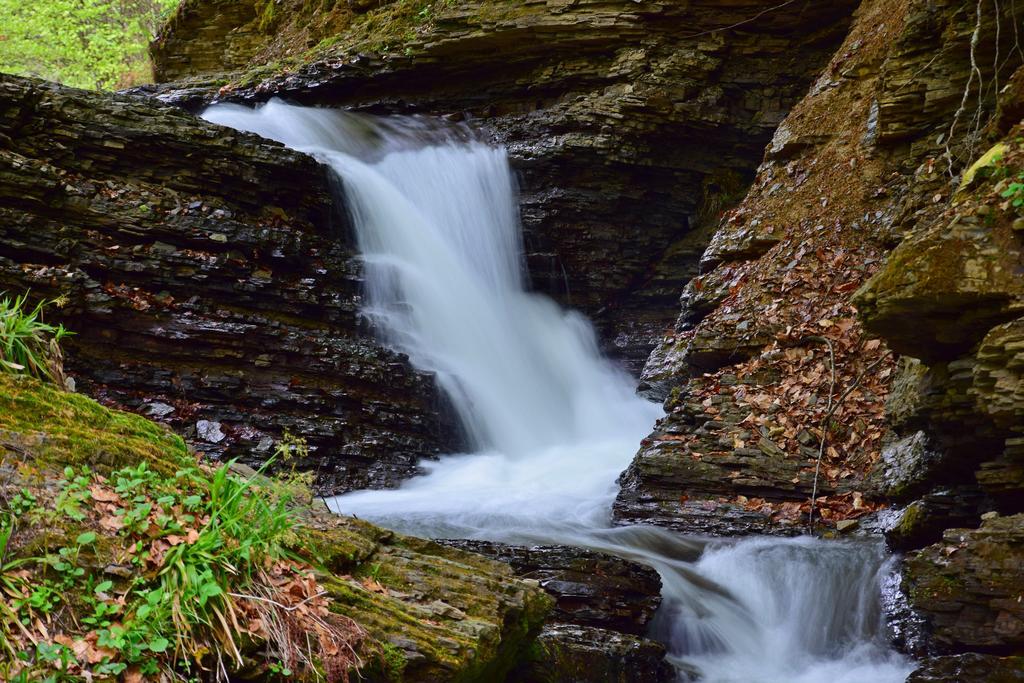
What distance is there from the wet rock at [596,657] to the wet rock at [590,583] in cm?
34

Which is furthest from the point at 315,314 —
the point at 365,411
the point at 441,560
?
the point at 441,560

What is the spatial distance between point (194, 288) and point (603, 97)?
7.13 meters

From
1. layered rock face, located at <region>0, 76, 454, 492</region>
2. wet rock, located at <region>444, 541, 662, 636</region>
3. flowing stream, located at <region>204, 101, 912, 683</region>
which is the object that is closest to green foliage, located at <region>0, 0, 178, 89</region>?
flowing stream, located at <region>204, 101, 912, 683</region>

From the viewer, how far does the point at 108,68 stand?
80.0ft

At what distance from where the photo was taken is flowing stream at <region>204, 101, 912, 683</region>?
6.03m

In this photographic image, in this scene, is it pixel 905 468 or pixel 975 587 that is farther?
pixel 905 468

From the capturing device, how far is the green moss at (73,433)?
3.22 m

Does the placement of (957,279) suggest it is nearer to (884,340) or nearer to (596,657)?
(884,340)

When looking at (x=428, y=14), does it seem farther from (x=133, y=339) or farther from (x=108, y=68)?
(x=108, y=68)

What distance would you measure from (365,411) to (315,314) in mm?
1413

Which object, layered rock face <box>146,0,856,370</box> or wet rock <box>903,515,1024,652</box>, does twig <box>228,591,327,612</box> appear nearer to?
wet rock <box>903,515,1024,652</box>

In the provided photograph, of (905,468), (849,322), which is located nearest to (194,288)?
(849,322)

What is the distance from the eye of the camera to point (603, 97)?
13.6 metres

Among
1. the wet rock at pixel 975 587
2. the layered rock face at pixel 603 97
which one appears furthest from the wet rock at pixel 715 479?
the layered rock face at pixel 603 97
